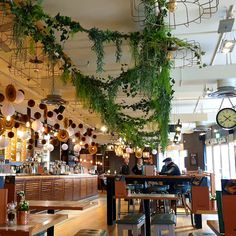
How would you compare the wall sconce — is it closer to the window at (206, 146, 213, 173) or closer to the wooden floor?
the wooden floor

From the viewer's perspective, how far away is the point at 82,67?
26.1ft

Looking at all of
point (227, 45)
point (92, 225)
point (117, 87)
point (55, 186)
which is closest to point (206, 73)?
point (227, 45)

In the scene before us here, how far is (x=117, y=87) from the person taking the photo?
4984mm

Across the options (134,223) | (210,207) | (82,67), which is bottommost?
(134,223)

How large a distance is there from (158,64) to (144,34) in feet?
1.43

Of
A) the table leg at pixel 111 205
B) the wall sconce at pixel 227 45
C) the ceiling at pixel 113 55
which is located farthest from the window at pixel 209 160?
the wall sconce at pixel 227 45

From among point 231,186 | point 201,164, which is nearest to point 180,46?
point 231,186

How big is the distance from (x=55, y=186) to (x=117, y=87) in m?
6.41

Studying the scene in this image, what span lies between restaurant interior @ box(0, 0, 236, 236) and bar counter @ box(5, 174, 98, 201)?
0.03 metres

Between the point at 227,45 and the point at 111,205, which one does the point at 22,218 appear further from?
the point at 111,205

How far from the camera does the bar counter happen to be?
8367 mm

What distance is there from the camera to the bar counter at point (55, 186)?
8367 mm

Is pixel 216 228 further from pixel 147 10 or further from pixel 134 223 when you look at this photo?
pixel 147 10

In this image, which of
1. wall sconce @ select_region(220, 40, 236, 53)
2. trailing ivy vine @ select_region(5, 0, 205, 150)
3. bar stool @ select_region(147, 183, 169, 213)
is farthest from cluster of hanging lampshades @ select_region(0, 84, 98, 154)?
wall sconce @ select_region(220, 40, 236, 53)
